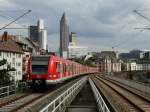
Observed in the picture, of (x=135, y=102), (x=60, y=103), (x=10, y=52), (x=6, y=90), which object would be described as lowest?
(x=135, y=102)

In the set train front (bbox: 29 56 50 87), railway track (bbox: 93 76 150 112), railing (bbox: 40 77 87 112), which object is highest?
train front (bbox: 29 56 50 87)

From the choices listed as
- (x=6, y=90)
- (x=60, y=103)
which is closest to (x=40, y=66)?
(x=6, y=90)

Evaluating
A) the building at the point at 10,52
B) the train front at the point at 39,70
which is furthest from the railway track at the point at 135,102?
the building at the point at 10,52

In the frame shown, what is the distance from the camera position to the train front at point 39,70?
39469 millimetres

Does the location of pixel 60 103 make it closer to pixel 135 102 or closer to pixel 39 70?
pixel 135 102

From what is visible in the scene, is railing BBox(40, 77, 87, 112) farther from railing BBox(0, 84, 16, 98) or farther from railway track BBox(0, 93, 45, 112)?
railing BBox(0, 84, 16, 98)

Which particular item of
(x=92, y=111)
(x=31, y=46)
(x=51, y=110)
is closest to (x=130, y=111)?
(x=92, y=111)

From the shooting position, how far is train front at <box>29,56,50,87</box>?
3947 cm

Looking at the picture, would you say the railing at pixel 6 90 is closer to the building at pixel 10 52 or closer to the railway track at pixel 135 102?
the railway track at pixel 135 102

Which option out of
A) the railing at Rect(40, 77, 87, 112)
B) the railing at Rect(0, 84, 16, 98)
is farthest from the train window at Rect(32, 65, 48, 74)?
the railing at Rect(40, 77, 87, 112)

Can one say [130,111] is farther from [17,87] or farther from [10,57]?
[10,57]

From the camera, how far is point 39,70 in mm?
40000

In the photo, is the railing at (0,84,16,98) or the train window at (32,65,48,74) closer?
the railing at (0,84,16,98)

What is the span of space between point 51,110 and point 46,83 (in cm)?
2066
